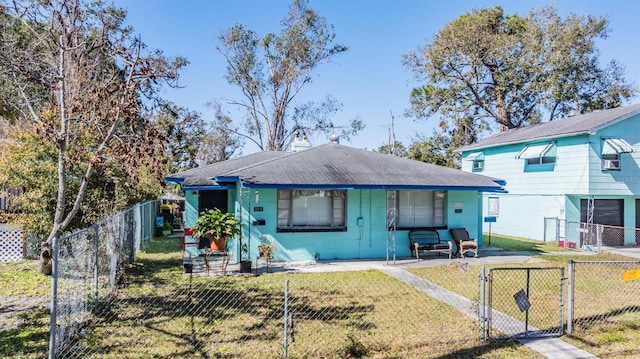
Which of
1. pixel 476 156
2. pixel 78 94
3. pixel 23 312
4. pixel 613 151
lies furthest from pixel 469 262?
pixel 476 156

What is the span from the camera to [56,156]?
32.2ft

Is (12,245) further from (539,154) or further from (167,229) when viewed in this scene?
(539,154)

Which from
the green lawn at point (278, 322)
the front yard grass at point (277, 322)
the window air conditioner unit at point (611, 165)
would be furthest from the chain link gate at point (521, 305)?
the window air conditioner unit at point (611, 165)

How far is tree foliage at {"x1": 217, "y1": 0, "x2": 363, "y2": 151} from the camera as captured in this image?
3172 cm

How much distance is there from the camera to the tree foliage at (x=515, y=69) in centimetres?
2697

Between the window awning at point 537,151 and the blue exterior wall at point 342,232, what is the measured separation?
6.29 metres

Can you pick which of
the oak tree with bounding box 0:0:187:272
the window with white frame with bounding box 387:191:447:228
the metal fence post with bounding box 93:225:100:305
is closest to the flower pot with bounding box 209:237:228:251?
the oak tree with bounding box 0:0:187:272

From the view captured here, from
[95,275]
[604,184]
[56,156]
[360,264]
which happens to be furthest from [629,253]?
[56,156]

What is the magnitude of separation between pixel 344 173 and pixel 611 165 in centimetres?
1202

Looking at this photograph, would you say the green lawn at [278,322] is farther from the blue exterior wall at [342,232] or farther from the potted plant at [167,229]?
the potted plant at [167,229]

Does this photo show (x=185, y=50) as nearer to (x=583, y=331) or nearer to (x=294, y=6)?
(x=294, y=6)

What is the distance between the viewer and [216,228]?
9.56 m

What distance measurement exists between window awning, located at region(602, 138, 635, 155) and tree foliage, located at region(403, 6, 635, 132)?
39.4 feet

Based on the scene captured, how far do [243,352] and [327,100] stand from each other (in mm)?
33365
